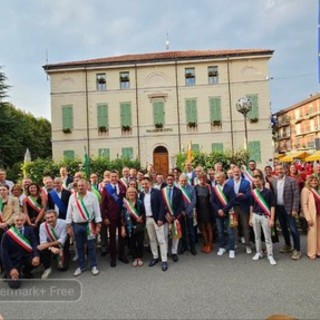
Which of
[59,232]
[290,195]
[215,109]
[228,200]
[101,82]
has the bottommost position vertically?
[59,232]

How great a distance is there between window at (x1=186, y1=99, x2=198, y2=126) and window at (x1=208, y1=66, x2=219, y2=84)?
2.43 meters

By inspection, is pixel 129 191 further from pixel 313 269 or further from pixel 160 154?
pixel 160 154

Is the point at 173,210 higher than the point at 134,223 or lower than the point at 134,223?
higher

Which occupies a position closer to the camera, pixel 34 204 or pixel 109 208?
pixel 34 204

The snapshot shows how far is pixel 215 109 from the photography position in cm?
2883

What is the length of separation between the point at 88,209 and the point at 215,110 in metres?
24.2

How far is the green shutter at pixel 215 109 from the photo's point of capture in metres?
28.8

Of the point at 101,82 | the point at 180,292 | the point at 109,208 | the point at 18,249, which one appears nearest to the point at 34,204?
the point at 18,249

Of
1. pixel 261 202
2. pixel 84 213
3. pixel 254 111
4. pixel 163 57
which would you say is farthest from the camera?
pixel 163 57

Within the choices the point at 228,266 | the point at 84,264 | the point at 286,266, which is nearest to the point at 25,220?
the point at 84,264

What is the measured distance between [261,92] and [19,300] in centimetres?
2738

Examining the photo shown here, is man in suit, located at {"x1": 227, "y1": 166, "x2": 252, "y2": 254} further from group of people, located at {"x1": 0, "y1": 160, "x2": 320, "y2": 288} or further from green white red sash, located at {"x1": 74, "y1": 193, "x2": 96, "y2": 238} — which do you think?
green white red sash, located at {"x1": 74, "y1": 193, "x2": 96, "y2": 238}

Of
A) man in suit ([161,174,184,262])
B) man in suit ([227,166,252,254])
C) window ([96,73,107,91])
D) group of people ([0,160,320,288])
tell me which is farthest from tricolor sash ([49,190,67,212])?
window ([96,73,107,91])

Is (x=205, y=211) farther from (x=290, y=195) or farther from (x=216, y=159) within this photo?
(x=216, y=159)
